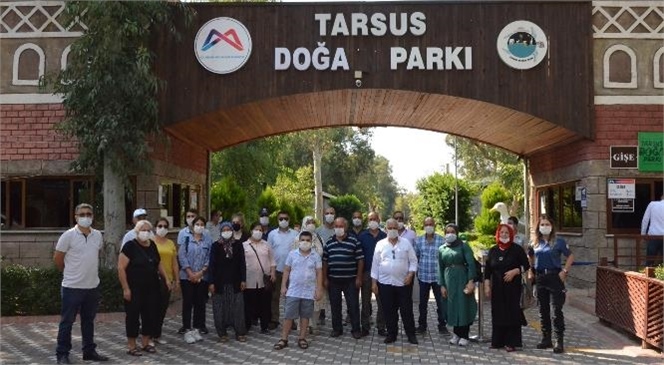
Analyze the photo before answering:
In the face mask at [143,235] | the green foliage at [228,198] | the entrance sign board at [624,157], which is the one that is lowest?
the face mask at [143,235]

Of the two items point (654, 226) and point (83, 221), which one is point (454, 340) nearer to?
point (83, 221)

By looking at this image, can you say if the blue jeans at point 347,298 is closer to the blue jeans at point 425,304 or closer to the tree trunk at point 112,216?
the blue jeans at point 425,304

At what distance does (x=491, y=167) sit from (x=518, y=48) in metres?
47.0

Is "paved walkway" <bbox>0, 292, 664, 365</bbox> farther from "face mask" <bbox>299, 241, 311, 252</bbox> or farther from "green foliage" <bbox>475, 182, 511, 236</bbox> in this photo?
"green foliage" <bbox>475, 182, 511, 236</bbox>

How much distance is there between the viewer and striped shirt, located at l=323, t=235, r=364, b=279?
1028 cm

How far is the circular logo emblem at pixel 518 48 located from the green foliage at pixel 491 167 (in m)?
25.9


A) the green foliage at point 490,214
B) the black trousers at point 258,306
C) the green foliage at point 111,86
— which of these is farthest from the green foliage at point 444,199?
the black trousers at point 258,306

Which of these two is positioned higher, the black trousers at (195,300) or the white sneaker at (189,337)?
the black trousers at (195,300)

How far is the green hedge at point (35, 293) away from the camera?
11.6m

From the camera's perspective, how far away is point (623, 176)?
1368 centimetres

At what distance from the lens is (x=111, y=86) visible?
484 inches

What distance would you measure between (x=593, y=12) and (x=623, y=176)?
317cm

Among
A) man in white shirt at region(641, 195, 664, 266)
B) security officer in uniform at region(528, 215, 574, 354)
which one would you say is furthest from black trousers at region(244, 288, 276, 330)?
man in white shirt at region(641, 195, 664, 266)

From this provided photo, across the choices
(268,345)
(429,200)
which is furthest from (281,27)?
(429,200)
